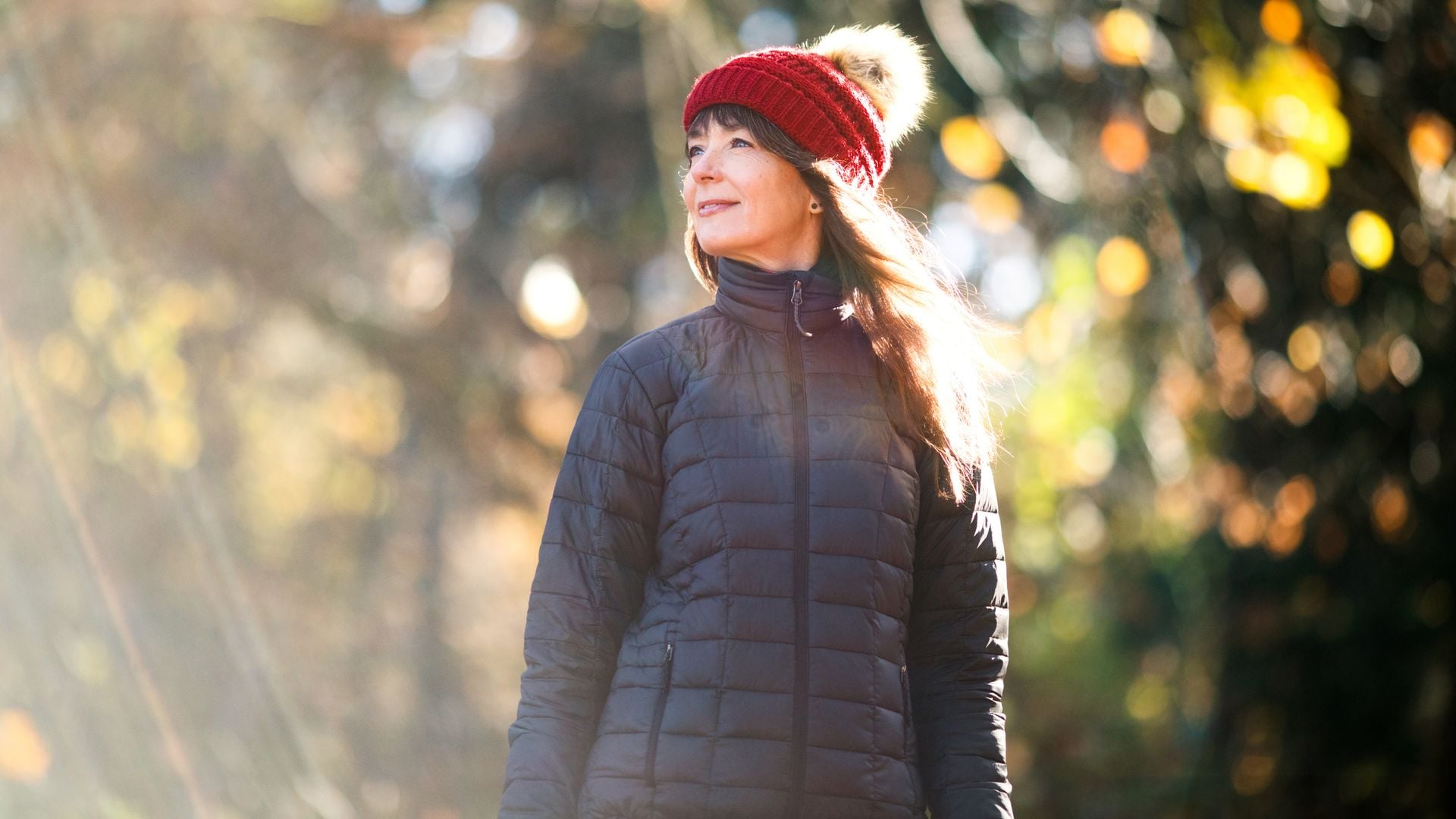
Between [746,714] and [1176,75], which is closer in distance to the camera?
[746,714]

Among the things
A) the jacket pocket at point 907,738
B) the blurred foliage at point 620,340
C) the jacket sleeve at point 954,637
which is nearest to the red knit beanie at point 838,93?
the jacket sleeve at point 954,637

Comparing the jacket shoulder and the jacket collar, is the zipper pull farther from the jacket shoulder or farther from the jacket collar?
the jacket shoulder

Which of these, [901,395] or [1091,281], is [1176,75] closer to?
[1091,281]

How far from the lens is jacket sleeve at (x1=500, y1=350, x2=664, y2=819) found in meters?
1.53

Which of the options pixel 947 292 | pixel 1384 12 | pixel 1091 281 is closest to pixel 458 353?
pixel 1091 281

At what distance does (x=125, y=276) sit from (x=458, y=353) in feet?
5.12

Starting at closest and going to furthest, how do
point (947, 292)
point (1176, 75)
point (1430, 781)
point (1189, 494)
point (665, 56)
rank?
point (947, 292) → point (1176, 75) → point (1430, 781) → point (665, 56) → point (1189, 494)

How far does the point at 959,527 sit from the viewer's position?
5.68 ft

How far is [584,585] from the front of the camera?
5.22 feet

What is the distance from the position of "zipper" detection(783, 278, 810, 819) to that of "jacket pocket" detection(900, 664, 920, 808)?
14cm

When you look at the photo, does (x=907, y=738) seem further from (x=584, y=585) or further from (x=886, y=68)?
(x=886, y=68)

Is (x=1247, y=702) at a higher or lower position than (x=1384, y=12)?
lower

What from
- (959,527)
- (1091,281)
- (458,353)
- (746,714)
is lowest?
(746,714)

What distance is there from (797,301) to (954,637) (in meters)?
0.49
